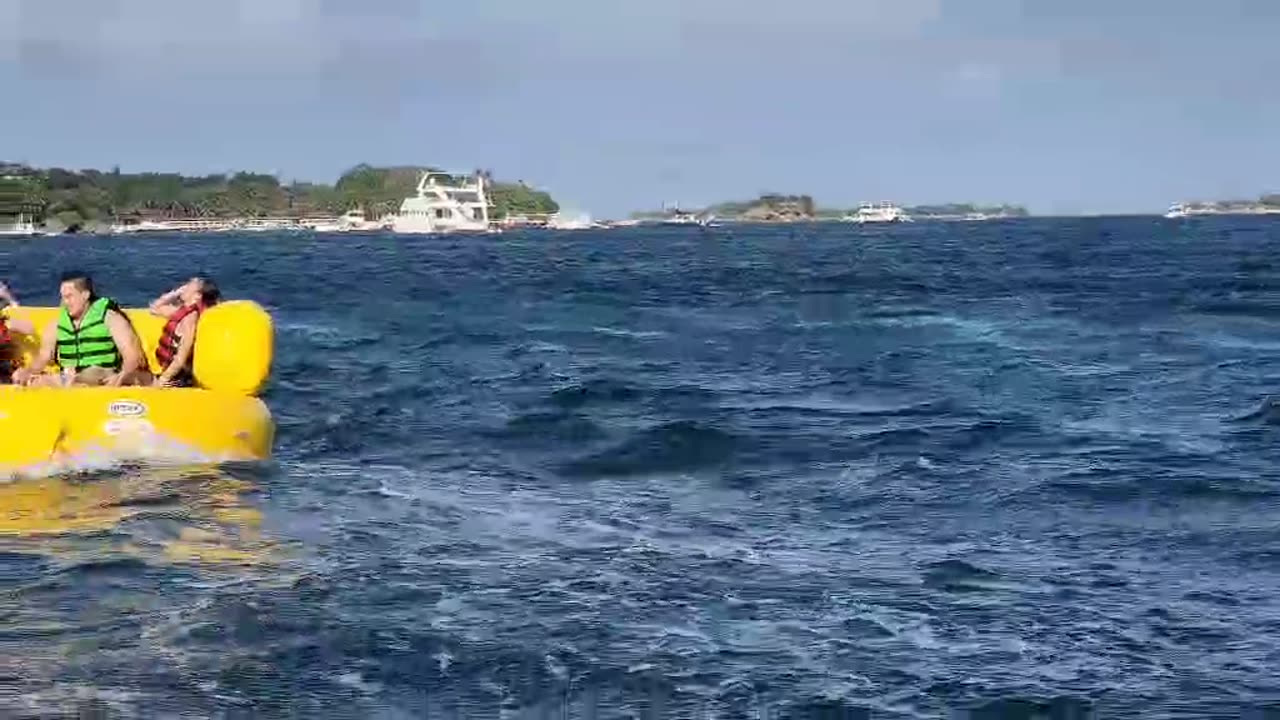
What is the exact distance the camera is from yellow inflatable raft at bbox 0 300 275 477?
30.3 feet

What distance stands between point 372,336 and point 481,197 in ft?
272

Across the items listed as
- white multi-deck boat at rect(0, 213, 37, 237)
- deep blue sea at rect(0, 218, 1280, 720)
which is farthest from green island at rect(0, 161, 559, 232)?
deep blue sea at rect(0, 218, 1280, 720)

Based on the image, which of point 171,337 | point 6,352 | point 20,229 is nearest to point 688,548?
point 171,337

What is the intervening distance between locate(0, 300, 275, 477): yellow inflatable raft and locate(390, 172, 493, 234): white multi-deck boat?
9144cm

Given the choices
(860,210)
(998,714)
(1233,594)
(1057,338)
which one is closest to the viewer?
(998,714)

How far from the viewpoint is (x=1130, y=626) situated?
6.55 metres

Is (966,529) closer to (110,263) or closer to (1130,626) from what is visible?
(1130,626)

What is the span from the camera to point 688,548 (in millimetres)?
8016

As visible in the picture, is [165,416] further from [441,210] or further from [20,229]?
[20,229]

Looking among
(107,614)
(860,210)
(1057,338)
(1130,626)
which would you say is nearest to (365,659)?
(107,614)

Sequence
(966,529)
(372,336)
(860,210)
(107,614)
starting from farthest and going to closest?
(860,210), (372,336), (966,529), (107,614)

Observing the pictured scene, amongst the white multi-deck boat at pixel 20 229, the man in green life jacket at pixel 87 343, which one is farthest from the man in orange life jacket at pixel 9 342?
the white multi-deck boat at pixel 20 229

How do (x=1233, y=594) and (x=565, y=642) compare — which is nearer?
(x=565, y=642)

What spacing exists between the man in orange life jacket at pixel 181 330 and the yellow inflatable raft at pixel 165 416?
0.26 ft
